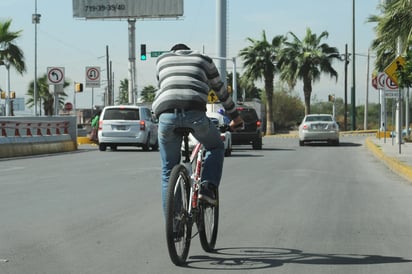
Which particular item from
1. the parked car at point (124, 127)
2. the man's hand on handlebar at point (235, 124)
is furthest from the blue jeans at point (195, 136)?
the parked car at point (124, 127)

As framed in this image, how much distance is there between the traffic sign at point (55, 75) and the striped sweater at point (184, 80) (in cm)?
2520

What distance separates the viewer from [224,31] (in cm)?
4378

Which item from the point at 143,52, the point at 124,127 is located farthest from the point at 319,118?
the point at 143,52

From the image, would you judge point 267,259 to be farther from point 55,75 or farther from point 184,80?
point 55,75

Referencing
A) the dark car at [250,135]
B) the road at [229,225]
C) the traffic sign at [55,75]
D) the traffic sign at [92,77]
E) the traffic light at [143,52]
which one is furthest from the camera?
the traffic light at [143,52]

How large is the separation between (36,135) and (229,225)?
60.6 ft

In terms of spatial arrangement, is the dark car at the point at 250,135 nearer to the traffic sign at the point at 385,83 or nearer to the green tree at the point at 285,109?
the traffic sign at the point at 385,83

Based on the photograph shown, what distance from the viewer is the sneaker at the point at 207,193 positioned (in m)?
6.65

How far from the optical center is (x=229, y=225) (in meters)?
8.73

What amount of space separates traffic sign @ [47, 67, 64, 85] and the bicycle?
82.4ft

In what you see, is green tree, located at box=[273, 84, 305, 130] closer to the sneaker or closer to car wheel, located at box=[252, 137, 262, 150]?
car wheel, located at box=[252, 137, 262, 150]

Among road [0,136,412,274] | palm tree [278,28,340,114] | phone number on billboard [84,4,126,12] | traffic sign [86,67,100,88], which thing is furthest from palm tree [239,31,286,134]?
road [0,136,412,274]

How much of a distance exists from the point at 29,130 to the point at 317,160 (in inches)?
387

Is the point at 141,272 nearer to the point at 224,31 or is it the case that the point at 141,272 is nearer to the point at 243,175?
the point at 243,175
